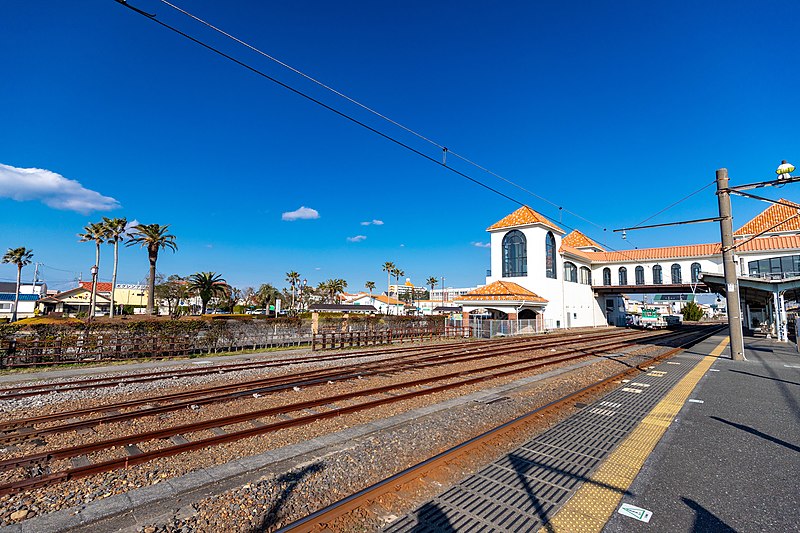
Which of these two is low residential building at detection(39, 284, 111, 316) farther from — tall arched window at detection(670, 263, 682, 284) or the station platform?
tall arched window at detection(670, 263, 682, 284)

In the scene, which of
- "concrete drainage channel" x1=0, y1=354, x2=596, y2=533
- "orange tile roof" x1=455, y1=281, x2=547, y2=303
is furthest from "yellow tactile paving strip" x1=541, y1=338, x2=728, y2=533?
"orange tile roof" x1=455, y1=281, x2=547, y2=303

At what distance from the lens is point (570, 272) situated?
49.5 m

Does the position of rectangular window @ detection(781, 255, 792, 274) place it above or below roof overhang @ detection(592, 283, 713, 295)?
above

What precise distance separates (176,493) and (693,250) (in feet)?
210

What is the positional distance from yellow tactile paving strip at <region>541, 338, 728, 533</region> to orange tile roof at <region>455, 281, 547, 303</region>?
30.3 m

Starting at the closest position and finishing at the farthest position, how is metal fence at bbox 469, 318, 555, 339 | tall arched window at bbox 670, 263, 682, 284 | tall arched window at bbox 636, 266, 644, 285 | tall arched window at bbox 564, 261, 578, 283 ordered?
metal fence at bbox 469, 318, 555, 339, tall arched window at bbox 564, 261, 578, 283, tall arched window at bbox 670, 263, 682, 284, tall arched window at bbox 636, 266, 644, 285

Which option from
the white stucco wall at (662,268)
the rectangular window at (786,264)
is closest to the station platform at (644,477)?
the rectangular window at (786,264)

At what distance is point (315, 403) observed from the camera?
9078 millimetres

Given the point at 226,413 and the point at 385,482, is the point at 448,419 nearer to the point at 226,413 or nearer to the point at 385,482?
the point at 385,482

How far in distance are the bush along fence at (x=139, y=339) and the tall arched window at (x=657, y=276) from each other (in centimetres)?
4641

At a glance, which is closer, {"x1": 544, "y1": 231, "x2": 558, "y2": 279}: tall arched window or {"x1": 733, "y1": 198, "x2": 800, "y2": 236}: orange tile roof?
{"x1": 733, "y1": 198, "x2": 800, "y2": 236}: orange tile roof

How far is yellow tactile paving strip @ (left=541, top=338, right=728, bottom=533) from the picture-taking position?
4121mm

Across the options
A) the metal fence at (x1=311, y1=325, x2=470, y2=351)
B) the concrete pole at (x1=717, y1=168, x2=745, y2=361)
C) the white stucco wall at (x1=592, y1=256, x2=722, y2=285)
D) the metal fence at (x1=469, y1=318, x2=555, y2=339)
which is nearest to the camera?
the concrete pole at (x1=717, y1=168, x2=745, y2=361)

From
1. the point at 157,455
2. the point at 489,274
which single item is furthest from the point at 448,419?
the point at 489,274
